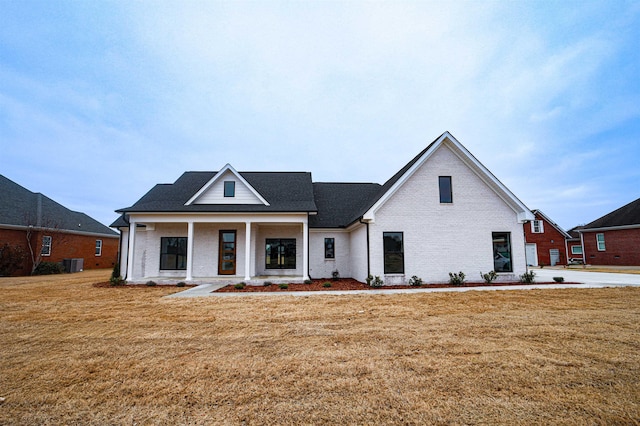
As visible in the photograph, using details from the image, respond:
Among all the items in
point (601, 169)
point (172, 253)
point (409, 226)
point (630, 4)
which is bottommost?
point (172, 253)

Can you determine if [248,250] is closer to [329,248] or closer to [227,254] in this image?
[227,254]

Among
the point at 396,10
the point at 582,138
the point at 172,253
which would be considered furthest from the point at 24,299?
the point at 582,138

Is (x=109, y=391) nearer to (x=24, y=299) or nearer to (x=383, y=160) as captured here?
(x=24, y=299)

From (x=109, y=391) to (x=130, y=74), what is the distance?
22221mm

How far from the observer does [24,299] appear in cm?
1037

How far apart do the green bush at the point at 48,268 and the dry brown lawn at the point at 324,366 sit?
1913cm

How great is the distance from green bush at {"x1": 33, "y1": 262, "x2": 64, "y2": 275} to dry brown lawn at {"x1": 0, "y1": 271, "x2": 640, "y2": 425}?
19.1 m

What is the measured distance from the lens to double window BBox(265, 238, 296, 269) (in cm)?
1716

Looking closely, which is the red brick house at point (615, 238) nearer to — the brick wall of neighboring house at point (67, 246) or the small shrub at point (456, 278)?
the small shrub at point (456, 278)

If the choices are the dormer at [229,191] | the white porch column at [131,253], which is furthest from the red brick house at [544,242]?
the white porch column at [131,253]

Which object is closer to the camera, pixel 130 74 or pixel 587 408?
pixel 587 408

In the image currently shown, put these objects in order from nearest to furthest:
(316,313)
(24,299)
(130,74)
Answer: (316,313), (24,299), (130,74)

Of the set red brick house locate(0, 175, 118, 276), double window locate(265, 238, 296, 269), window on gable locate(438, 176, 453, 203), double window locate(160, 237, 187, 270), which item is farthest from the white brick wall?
red brick house locate(0, 175, 118, 276)

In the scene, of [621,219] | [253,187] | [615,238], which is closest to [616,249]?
[615,238]
